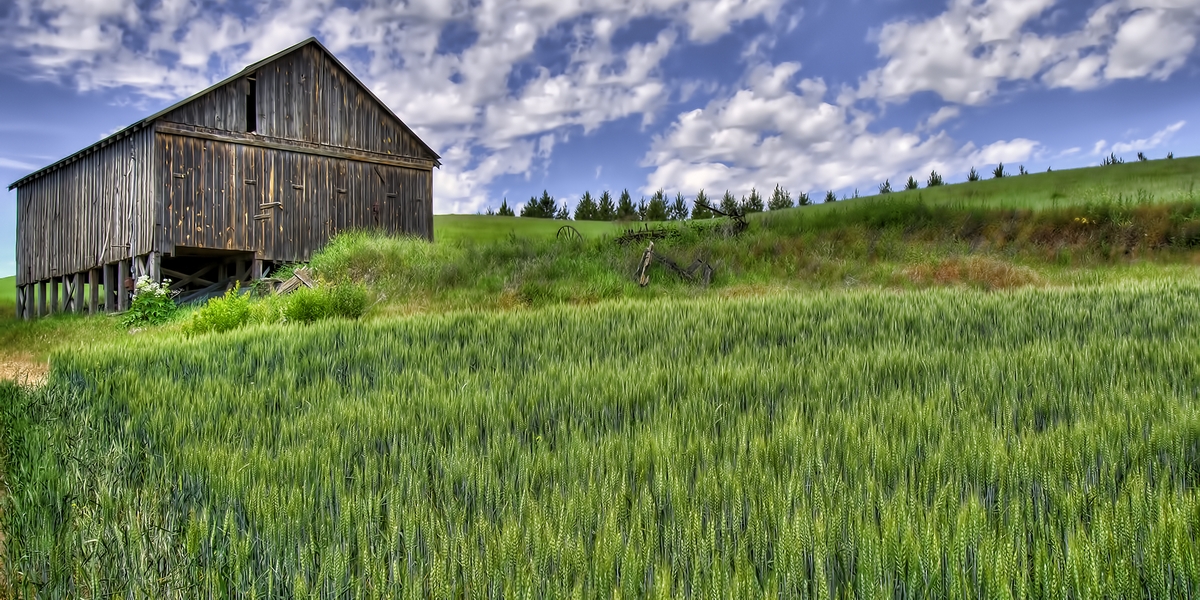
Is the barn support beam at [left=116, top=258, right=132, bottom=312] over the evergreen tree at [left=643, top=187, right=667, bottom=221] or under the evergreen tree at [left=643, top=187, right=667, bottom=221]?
under

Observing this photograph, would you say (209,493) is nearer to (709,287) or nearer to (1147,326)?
(1147,326)

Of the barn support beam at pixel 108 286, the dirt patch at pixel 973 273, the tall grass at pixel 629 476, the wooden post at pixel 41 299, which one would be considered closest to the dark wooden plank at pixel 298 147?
the barn support beam at pixel 108 286

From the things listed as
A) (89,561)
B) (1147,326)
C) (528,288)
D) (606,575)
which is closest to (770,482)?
(606,575)

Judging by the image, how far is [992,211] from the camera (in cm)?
1916

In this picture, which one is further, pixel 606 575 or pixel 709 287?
pixel 709 287

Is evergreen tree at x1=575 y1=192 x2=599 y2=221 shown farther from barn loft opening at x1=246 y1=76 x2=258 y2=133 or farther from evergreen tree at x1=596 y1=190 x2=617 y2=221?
barn loft opening at x1=246 y1=76 x2=258 y2=133

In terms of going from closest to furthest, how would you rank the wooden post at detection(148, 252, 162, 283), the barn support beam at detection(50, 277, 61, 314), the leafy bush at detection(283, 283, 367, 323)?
the leafy bush at detection(283, 283, 367, 323) < the wooden post at detection(148, 252, 162, 283) < the barn support beam at detection(50, 277, 61, 314)

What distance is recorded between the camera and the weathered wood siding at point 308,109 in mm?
20125

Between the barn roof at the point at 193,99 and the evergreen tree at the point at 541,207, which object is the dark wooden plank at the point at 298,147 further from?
the evergreen tree at the point at 541,207

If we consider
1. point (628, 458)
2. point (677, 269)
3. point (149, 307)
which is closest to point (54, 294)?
point (149, 307)

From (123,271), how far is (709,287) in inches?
691

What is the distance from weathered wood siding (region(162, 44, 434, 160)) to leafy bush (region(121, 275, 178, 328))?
515 cm

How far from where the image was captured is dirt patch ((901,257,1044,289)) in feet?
49.1

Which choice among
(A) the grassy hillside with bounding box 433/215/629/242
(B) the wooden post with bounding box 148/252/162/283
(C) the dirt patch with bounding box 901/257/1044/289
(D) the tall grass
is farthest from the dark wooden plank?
(C) the dirt patch with bounding box 901/257/1044/289
